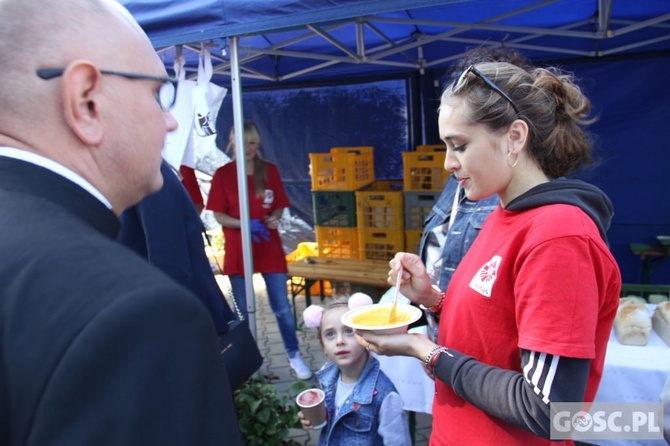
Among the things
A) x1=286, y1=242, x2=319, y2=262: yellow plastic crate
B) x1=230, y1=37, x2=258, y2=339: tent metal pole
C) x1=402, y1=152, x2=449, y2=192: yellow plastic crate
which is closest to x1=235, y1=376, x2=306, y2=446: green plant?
x1=230, y1=37, x2=258, y2=339: tent metal pole

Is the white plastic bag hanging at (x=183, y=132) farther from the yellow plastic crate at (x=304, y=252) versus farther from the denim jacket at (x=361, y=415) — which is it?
the yellow plastic crate at (x=304, y=252)

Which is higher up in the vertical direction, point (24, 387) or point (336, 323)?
point (24, 387)

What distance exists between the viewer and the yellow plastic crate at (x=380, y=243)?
5.11m

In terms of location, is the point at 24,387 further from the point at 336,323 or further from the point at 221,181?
the point at 221,181

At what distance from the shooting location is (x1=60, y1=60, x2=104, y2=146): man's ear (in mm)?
655

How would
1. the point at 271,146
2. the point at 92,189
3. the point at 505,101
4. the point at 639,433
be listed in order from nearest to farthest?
the point at 92,189 → the point at 505,101 → the point at 639,433 → the point at 271,146

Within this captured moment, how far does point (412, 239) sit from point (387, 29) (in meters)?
2.18

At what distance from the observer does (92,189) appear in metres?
0.66

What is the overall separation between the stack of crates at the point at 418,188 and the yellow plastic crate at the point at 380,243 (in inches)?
4.2

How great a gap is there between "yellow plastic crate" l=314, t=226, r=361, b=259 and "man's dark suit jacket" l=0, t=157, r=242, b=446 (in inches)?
191

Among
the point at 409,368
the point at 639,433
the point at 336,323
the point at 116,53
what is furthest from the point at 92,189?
the point at 639,433

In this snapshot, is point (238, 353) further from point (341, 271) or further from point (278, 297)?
point (341, 271)

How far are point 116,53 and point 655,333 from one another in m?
2.86

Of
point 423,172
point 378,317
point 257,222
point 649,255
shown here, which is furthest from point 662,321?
point 423,172
